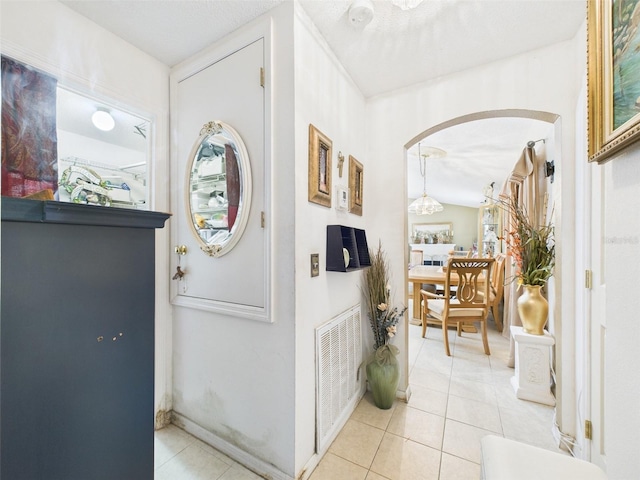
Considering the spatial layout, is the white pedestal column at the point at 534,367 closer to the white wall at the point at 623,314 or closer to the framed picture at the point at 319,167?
the white wall at the point at 623,314

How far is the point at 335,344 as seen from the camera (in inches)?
66.5

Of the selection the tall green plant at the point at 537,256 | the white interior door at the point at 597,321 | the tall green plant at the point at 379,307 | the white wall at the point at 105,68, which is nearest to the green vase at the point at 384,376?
the tall green plant at the point at 379,307

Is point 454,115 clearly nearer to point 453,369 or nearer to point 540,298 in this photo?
point 540,298

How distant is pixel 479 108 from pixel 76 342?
95.8 inches

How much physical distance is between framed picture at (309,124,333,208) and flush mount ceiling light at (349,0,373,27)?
581 millimetres

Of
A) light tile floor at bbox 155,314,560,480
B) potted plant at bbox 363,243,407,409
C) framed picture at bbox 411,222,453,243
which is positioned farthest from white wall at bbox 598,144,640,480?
framed picture at bbox 411,222,453,243

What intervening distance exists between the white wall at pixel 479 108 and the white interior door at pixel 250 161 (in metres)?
1.15

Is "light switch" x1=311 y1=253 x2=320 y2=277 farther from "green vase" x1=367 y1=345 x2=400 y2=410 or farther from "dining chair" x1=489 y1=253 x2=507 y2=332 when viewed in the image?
"dining chair" x1=489 y1=253 x2=507 y2=332

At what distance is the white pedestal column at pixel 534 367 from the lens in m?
2.06

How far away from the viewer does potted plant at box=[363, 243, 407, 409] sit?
1.95 metres

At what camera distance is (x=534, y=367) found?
2.10 m

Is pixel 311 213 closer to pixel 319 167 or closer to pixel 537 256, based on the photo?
pixel 319 167

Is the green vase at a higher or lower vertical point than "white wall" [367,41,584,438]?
lower

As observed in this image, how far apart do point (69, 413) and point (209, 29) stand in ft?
6.23
